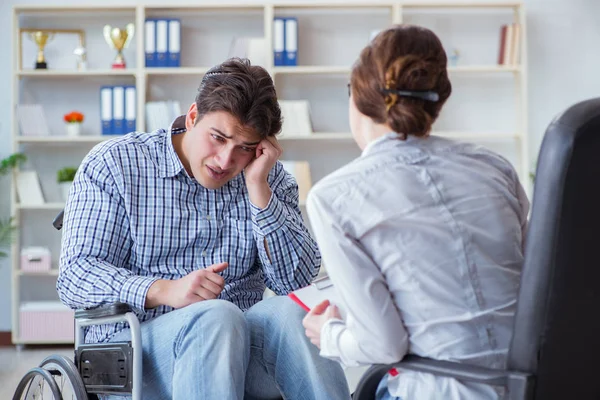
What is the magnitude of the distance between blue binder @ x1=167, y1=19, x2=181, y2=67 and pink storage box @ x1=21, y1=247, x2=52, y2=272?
1340 mm

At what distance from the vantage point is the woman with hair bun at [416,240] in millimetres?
1278

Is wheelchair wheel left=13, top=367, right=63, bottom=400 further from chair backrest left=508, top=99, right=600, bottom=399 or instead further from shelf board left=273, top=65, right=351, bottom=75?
shelf board left=273, top=65, right=351, bottom=75

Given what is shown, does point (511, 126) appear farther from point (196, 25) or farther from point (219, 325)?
point (219, 325)

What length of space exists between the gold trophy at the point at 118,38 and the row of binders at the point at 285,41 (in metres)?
0.87

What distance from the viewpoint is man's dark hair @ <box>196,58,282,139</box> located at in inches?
76.7

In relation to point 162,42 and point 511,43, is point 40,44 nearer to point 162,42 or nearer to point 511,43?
point 162,42

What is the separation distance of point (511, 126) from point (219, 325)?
13.1 ft

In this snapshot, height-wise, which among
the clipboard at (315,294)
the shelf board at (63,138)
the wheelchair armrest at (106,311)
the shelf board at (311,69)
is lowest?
the wheelchair armrest at (106,311)

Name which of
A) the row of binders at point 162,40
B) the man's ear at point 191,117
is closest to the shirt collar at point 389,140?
the man's ear at point 191,117

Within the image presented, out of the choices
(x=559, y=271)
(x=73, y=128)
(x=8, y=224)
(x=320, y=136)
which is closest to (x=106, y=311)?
(x=559, y=271)

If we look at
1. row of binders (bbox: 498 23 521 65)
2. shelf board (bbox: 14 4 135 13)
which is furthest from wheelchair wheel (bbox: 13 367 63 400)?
row of binders (bbox: 498 23 521 65)

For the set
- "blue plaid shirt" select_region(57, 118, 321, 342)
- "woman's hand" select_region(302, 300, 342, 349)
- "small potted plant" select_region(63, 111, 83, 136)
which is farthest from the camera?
"small potted plant" select_region(63, 111, 83, 136)

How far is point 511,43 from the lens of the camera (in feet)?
16.6

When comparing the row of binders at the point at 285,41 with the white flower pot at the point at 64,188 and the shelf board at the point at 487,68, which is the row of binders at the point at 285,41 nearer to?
the shelf board at the point at 487,68
